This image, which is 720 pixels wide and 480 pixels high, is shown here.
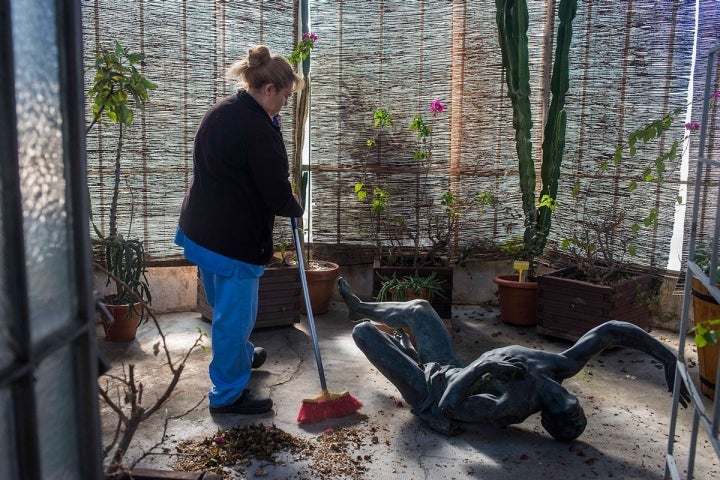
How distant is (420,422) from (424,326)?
1.58 ft

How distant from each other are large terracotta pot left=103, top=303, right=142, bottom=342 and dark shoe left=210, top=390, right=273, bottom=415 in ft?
4.52

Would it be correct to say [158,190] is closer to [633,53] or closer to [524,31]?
[524,31]

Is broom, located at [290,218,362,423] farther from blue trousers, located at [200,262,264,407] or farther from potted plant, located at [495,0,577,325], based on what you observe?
potted plant, located at [495,0,577,325]

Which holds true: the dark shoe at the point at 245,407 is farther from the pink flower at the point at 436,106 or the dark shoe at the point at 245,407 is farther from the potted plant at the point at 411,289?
the pink flower at the point at 436,106

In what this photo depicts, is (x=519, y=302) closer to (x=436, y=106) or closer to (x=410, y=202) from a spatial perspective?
(x=410, y=202)

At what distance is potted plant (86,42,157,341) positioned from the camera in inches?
170

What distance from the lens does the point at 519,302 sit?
5203mm

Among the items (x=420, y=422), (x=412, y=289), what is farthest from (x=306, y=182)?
(x=420, y=422)

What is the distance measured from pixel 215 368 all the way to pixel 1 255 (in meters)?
2.63

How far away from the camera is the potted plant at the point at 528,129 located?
16.8 ft

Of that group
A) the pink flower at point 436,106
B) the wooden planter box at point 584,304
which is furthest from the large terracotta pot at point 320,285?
the wooden planter box at point 584,304

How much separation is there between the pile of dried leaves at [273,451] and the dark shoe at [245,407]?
0.21 metres

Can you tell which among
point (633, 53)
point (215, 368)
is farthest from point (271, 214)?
point (633, 53)

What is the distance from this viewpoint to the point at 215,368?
11.6 ft
